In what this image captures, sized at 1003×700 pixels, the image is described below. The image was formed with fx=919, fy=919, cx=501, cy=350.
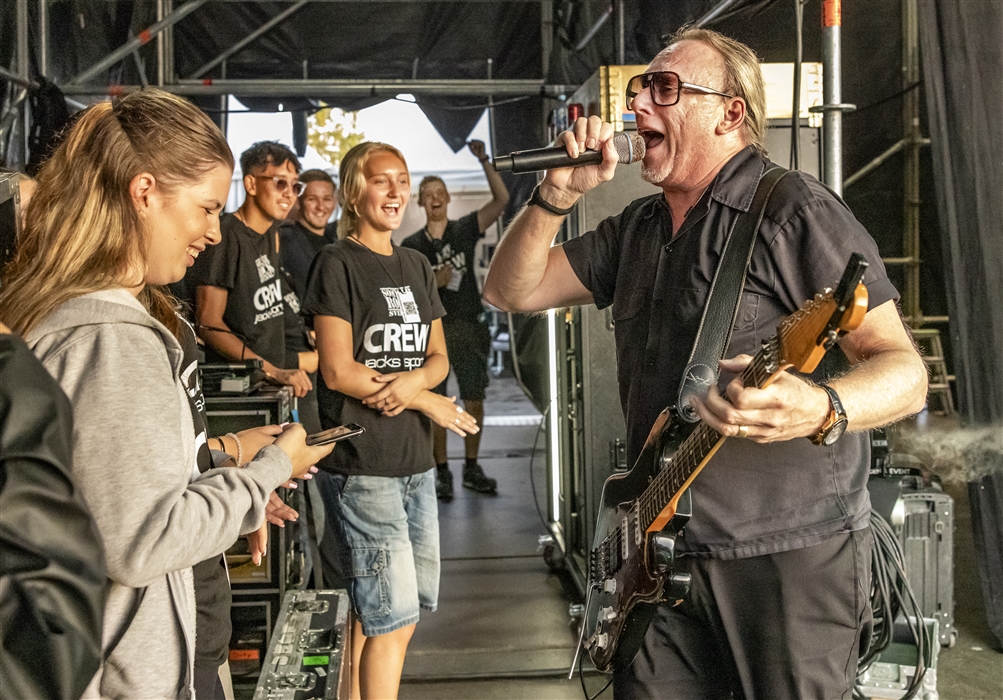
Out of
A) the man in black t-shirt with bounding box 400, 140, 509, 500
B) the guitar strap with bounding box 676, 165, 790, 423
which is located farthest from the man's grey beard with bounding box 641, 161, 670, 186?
the man in black t-shirt with bounding box 400, 140, 509, 500

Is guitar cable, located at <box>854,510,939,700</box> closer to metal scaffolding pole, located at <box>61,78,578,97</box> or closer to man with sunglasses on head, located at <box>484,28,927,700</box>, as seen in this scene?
man with sunglasses on head, located at <box>484,28,927,700</box>

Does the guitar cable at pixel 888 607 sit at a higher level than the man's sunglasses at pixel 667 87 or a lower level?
lower

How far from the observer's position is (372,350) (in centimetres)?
308

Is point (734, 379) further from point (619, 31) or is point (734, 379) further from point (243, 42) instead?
point (243, 42)

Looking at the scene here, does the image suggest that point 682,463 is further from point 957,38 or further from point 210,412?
point 957,38

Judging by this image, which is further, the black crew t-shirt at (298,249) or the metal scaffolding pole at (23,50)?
the black crew t-shirt at (298,249)

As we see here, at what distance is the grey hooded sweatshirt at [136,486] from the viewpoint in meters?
1.21

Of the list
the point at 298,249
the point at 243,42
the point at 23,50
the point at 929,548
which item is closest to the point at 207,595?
the point at 929,548

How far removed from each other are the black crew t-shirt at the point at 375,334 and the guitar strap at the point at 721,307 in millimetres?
1367

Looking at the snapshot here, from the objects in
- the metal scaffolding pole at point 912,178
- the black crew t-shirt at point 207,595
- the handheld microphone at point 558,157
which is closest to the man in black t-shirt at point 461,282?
the metal scaffolding pole at point 912,178

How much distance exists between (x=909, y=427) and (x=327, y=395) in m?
5.18

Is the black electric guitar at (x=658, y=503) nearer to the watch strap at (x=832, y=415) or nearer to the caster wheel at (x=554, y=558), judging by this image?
the watch strap at (x=832, y=415)

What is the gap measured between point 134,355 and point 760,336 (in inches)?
46.7

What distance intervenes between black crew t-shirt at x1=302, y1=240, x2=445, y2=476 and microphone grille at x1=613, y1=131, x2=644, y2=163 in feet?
4.19
